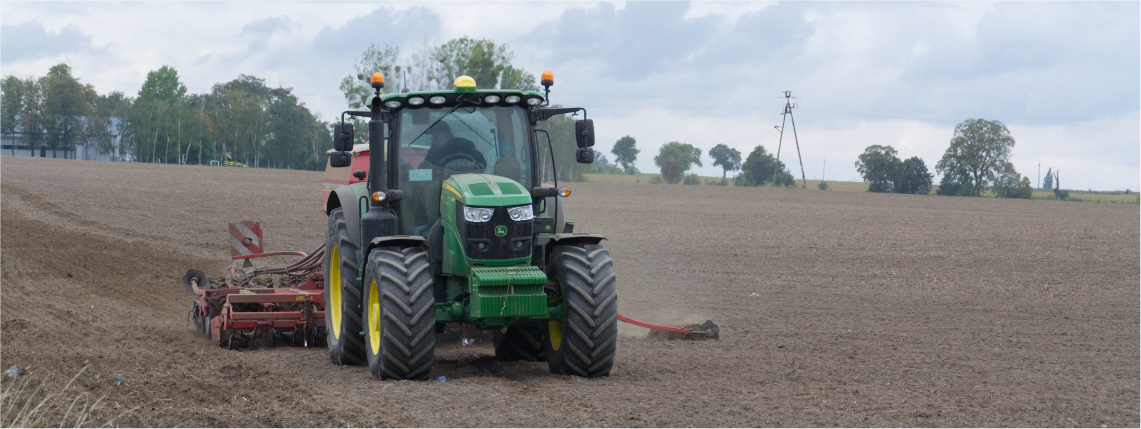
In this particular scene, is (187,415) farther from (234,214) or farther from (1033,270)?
(234,214)

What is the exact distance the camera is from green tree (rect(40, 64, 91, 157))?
89500mm

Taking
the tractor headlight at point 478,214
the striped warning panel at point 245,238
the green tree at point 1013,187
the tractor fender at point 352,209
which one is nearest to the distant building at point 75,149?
the green tree at point 1013,187

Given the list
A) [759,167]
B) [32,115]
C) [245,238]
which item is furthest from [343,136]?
[32,115]

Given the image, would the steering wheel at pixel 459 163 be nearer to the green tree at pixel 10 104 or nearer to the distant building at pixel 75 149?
the distant building at pixel 75 149

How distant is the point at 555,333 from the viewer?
8.44 meters

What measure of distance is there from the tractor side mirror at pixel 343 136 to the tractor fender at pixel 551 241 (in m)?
1.76

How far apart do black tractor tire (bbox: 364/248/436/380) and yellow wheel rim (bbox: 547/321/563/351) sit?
1160 mm

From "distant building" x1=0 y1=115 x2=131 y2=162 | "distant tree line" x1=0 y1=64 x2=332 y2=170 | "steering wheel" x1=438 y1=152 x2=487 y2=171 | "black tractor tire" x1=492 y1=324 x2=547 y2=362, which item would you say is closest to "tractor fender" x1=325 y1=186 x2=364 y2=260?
"steering wheel" x1=438 y1=152 x2=487 y2=171

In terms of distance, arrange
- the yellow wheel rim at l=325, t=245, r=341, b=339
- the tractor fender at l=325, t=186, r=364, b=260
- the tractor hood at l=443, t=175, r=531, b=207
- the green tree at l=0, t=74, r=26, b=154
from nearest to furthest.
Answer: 1. the tractor hood at l=443, t=175, r=531, b=207
2. the tractor fender at l=325, t=186, r=364, b=260
3. the yellow wheel rim at l=325, t=245, r=341, b=339
4. the green tree at l=0, t=74, r=26, b=154

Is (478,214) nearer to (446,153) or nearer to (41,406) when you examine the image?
(446,153)

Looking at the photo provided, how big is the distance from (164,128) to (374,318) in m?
89.1

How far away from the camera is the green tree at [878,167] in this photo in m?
67.4

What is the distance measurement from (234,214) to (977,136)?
59.1 metres

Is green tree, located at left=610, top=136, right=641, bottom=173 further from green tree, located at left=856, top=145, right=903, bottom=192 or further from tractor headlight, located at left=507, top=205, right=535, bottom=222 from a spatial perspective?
tractor headlight, located at left=507, top=205, right=535, bottom=222
